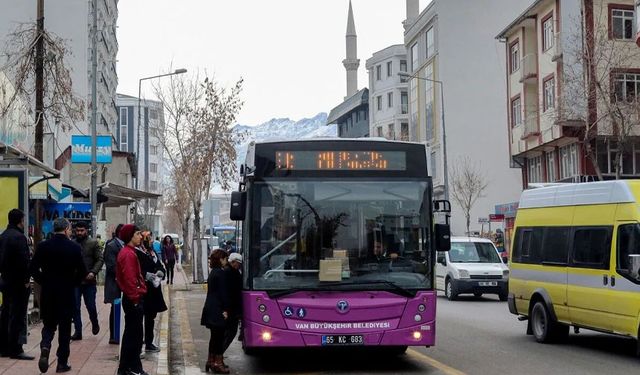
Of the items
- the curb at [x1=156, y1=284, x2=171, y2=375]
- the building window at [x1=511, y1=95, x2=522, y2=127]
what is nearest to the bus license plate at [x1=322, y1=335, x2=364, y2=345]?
the curb at [x1=156, y1=284, x2=171, y2=375]

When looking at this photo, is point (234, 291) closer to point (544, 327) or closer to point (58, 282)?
point (58, 282)

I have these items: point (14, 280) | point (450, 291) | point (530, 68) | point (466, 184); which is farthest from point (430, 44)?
point (14, 280)

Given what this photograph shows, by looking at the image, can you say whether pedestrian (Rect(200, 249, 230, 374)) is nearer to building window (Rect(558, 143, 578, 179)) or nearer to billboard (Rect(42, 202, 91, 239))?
billboard (Rect(42, 202, 91, 239))

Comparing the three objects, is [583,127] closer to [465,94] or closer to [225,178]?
[225,178]

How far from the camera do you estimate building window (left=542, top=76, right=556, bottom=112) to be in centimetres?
4339

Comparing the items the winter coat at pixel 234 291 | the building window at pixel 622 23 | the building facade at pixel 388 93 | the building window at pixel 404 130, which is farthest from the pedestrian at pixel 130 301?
the building facade at pixel 388 93

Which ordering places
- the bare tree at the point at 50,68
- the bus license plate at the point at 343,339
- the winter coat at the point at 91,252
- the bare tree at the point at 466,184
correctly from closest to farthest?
1. the bus license plate at the point at 343,339
2. the winter coat at the point at 91,252
3. the bare tree at the point at 50,68
4. the bare tree at the point at 466,184

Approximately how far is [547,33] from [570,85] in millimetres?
10920

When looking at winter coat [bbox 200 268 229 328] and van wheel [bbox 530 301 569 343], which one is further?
van wheel [bbox 530 301 569 343]

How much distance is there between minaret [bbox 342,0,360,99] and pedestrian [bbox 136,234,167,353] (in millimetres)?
106571

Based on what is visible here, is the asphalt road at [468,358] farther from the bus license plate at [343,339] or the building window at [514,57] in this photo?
the building window at [514,57]

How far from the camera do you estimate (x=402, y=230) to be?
12.2 meters

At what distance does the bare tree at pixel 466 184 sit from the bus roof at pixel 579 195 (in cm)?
4171

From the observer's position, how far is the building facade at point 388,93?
282ft
